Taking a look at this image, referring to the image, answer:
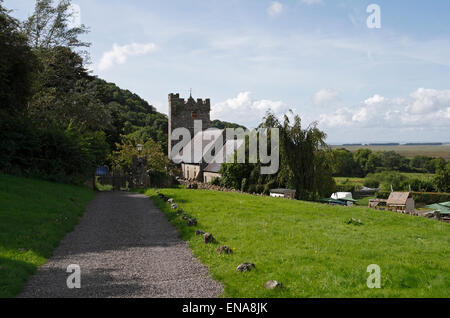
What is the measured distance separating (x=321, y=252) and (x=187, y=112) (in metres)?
66.0

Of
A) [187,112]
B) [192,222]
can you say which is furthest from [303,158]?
[187,112]

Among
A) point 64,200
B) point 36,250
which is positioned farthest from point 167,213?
point 36,250

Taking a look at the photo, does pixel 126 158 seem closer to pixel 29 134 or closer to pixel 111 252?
pixel 29 134

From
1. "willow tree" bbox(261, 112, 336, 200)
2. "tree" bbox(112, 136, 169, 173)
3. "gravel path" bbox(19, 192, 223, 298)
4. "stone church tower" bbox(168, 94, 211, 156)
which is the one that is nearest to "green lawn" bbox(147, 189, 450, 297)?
"gravel path" bbox(19, 192, 223, 298)

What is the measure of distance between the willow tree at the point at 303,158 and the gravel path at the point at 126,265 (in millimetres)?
21330

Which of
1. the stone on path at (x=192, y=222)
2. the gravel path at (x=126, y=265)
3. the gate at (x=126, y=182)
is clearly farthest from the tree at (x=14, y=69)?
the stone on path at (x=192, y=222)

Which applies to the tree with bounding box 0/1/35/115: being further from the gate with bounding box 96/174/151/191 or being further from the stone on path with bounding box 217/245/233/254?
the stone on path with bounding box 217/245/233/254

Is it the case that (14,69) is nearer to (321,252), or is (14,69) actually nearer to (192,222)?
(192,222)

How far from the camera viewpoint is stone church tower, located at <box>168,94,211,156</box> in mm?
73062

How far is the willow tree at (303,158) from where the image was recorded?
3434 centimetres

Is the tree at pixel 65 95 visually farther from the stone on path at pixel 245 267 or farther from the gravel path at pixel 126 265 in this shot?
the stone on path at pixel 245 267

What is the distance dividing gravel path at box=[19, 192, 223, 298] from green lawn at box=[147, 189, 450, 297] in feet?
1.65
